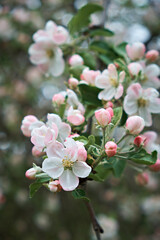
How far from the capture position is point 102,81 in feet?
3.34

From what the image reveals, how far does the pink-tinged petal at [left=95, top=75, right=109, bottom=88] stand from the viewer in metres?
1.02

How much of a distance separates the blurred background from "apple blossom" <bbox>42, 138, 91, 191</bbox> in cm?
205

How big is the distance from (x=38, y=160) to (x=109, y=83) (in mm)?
2795

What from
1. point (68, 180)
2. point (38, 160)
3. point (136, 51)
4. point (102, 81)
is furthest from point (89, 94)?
point (38, 160)

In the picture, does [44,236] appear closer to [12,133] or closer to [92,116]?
[12,133]

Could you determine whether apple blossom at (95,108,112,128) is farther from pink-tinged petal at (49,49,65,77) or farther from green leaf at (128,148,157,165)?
pink-tinged petal at (49,49,65,77)

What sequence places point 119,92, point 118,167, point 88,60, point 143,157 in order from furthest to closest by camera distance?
point 88,60
point 118,167
point 119,92
point 143,157

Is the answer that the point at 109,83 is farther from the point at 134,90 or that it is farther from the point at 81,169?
the point at 81,169

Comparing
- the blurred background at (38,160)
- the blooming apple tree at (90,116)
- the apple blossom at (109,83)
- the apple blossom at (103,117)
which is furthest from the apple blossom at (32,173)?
the blurred background at (38,160)

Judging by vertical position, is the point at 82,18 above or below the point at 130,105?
above

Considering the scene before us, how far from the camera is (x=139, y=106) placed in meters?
1.01

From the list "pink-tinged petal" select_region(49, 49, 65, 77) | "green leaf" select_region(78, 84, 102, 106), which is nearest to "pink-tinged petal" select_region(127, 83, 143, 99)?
"green leaf" select_region(78, 84, 102, 106)

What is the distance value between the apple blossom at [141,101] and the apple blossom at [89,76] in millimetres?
144

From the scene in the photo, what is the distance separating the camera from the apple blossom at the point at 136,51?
111 cm
